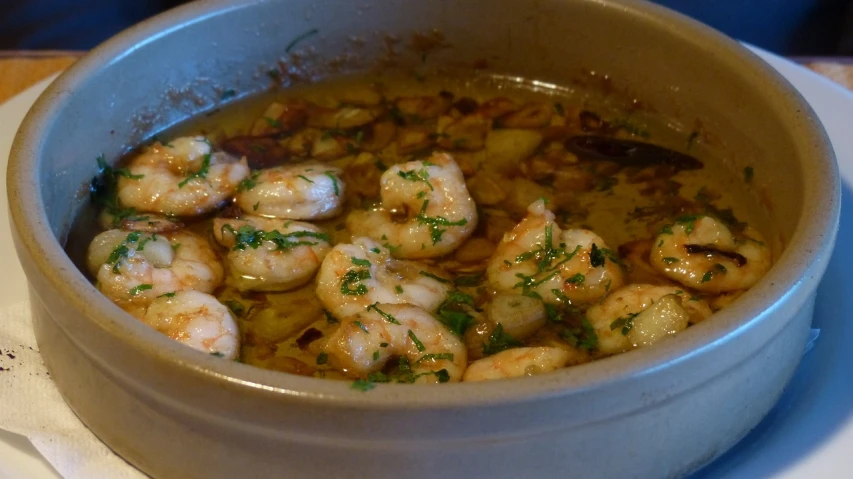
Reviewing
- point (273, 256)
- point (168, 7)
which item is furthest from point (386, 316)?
point (168, 7)

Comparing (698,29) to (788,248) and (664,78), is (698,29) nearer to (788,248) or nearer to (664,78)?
(664,78)

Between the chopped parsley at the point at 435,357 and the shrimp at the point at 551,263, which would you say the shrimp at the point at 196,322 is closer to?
the chopped parsley at the point at 435,357

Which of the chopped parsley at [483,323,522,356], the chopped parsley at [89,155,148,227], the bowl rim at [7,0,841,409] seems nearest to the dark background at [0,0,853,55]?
the chopped parsley at [89,155,148,227]

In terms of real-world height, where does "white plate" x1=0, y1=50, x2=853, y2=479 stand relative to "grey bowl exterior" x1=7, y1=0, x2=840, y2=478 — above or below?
below

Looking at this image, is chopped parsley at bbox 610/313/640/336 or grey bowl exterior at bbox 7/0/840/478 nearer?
grey bowl exterior at bbox 7/0/840/478

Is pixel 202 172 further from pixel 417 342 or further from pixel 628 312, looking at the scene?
pixel 628 312

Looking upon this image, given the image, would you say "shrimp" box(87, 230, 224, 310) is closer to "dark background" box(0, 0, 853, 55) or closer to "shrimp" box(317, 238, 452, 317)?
"shrimp" box(317, 238, 452, 317)
